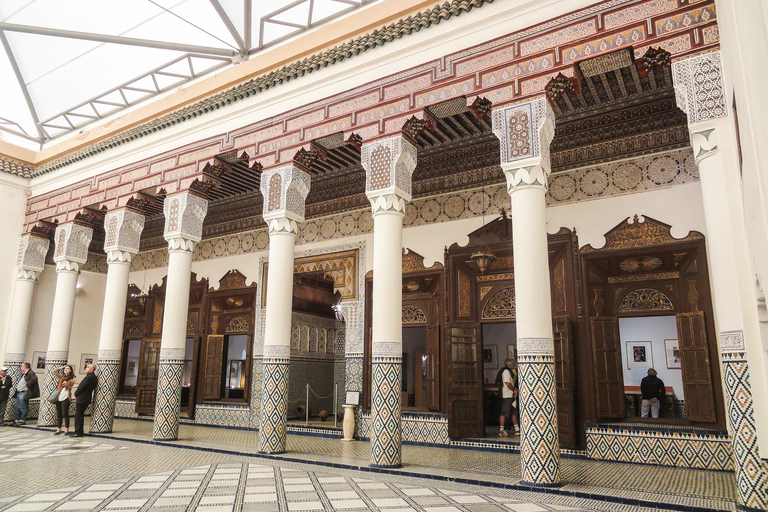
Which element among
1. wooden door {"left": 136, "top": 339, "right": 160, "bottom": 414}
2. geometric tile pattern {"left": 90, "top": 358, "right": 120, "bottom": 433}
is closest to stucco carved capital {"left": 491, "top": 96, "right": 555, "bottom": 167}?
geometric tile pattern {"left": 90, "top": 358, "right": 120, "bottom": 433}

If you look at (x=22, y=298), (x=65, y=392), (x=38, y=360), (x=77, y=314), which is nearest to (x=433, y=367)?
(x=65, y=392)

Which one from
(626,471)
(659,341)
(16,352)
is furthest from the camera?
(16,352)

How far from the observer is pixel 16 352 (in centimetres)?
831

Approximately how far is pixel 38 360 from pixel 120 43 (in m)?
5.47

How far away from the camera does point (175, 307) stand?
6.40m

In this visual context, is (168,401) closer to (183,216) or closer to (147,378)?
(183,216)

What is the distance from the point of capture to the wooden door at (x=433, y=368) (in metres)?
6.29

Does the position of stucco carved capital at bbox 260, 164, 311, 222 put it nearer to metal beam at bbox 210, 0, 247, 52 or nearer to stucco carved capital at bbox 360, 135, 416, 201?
stucco carved capital at bbox 360, 135, 416, 201

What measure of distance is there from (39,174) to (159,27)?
3.73 meters

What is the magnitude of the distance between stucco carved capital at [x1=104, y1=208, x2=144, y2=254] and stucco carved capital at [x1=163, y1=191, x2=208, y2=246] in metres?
0.91

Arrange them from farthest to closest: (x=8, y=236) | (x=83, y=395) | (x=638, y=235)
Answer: (x=8, y=236), (x=83, y=395), (x=638, y=235)

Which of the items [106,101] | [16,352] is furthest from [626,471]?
[16,352]

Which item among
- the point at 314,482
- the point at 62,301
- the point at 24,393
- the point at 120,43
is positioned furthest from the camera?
the point at 24,393

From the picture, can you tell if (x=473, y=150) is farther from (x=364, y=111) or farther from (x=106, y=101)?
(x=106, y=101)
